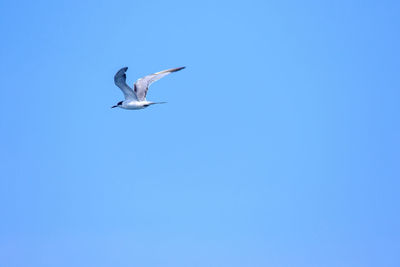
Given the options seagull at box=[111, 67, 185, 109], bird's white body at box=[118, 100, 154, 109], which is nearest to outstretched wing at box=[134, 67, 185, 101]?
seagull at box=[111, 67, 185, 109]

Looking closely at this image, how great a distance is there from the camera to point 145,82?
36562mm

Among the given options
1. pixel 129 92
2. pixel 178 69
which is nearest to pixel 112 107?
pixel 129 92

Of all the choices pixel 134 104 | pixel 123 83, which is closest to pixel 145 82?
pixel 134 104

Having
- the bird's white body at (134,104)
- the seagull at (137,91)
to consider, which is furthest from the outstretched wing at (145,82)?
the bird's white body at (134,104)

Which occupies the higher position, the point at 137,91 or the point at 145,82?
the point at 145,82

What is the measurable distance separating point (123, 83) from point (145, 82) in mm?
2154

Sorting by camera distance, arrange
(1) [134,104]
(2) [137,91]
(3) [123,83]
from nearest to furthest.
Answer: (3) [123,83] < (1) [134,104] < (2) [137,91]

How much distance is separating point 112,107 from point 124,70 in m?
4.25

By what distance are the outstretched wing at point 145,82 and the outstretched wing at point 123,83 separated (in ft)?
1.54

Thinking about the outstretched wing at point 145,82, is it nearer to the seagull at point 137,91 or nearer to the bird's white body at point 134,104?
the seagull at point 137,91

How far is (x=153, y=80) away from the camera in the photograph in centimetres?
3675

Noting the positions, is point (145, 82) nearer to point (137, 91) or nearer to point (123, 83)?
point (137, 91)

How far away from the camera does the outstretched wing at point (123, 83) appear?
111 feet

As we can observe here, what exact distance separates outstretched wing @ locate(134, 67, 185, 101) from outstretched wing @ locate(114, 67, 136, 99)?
0.47 meters
